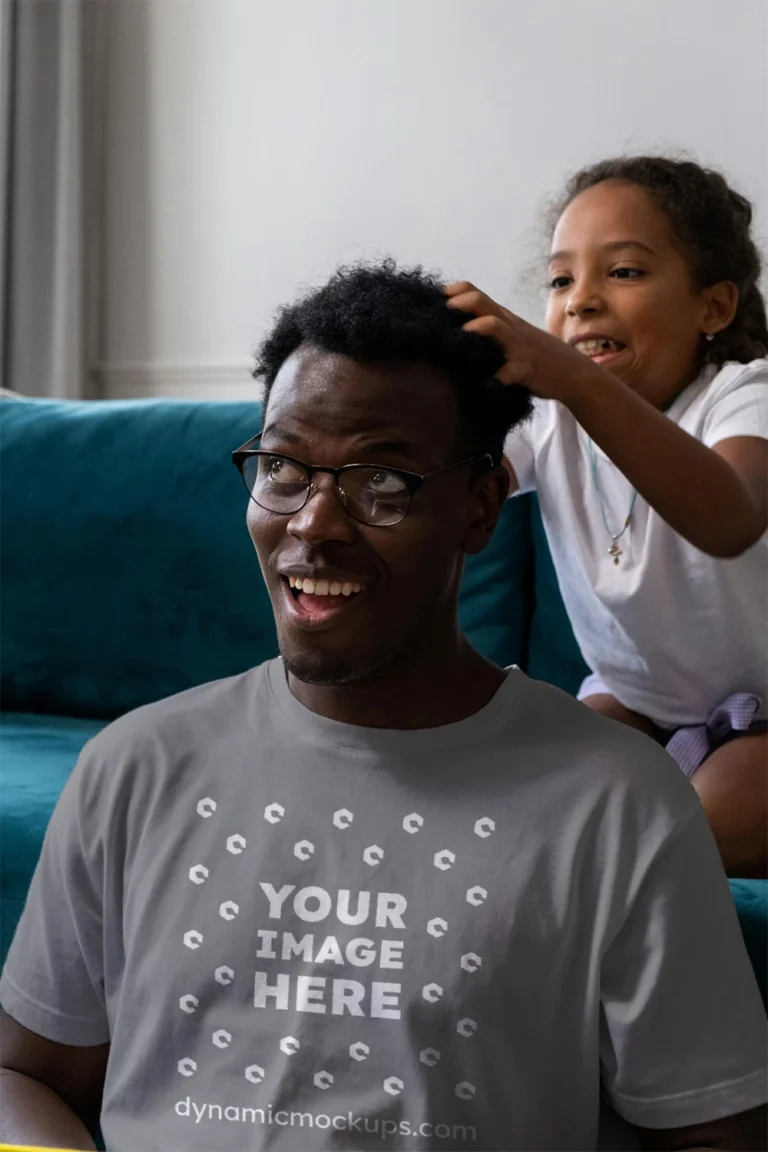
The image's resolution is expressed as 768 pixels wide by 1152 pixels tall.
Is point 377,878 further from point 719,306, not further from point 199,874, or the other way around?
point 719,306

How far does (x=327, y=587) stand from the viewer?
0.88 m

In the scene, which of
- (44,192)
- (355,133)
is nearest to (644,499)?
(355,133)

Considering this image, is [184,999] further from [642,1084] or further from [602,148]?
[602,148]

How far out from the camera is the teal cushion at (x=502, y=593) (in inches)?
70.2

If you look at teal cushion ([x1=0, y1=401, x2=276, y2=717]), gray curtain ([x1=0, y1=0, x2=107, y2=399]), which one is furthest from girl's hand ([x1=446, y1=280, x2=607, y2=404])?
gray curtain ([x1=0, y1=0, x2=107, y2=399])

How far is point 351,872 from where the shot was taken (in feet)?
2.84

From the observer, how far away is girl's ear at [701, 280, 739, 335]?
5.09 ft

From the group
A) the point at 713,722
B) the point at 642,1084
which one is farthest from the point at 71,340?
the point at 642,1084

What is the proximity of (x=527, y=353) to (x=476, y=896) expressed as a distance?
41 centimetres

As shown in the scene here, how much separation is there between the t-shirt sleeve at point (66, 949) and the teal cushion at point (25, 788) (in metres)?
0.49

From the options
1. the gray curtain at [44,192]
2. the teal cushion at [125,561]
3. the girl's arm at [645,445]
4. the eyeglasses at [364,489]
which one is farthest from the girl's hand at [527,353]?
the gray curtain at [44,192]

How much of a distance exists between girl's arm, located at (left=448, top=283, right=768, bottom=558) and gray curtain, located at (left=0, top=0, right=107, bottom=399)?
2.39 meters

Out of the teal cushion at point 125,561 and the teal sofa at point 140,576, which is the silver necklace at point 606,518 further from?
the teal cushion at point 125,561

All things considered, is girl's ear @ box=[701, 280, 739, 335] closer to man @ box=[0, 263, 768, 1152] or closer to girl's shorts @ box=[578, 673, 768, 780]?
girl's shorts @ box=[578, 673, 768, 780]
